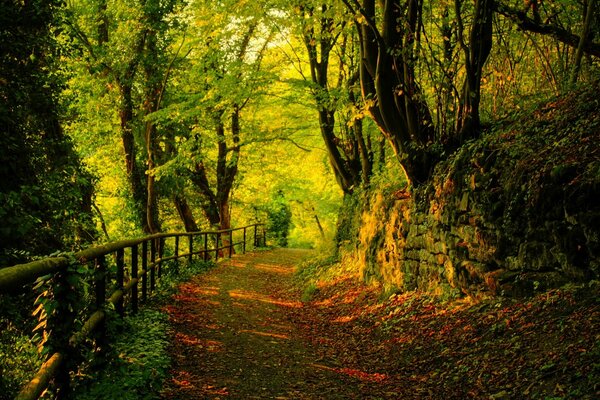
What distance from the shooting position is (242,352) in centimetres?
648

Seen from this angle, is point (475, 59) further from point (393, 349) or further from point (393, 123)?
point (393, 349)

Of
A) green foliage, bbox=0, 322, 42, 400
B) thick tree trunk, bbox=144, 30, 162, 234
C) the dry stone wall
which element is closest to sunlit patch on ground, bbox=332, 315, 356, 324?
the dry stone wall

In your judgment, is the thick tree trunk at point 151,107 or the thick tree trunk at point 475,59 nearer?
the thick tree trunk at point 475,59

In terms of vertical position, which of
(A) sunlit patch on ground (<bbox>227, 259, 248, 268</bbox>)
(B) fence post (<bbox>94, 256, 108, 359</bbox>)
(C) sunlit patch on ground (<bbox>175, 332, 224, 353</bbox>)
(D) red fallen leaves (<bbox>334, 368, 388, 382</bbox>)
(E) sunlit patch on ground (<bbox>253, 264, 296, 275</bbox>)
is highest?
(B) fence post (<bbox>94, 256, 108, 359</bbox>)

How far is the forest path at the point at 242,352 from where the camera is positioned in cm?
520

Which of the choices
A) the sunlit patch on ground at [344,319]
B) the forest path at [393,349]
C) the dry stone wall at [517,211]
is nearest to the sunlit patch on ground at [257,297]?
the forest path at [393,349]

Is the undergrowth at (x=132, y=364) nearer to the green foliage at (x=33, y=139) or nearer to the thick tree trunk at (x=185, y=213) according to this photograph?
the green foliage at (x=33, y=139)

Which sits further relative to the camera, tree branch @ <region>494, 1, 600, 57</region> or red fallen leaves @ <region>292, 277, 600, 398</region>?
tree branch @ <region>494, 1, 600, 57</region>

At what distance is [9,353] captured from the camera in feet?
17.0

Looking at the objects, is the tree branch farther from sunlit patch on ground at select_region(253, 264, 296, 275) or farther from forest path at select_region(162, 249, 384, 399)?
sunlit patch on ground at select_region(253, 264, 296, 275)

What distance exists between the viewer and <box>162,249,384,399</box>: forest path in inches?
205

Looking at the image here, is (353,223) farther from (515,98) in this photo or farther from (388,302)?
(515,98)

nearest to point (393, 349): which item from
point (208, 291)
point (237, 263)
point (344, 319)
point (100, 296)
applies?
point (344, 319)

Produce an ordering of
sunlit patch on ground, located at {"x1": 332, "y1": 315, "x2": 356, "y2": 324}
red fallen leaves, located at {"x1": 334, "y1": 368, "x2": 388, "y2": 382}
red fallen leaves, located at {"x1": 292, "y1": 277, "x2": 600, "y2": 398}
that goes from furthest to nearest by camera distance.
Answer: sunlit patch on ground, located at {"x1": 332, "y1": 315, "x2": 356, "y2": 324}, red fallen leaves, located at {"x1": 334, "y1": 368, "x2": 388, "y2": 382}, red fallen leaves, located at {"x1": 292, "y1": 277, "x2": 600, "y2": 398}
